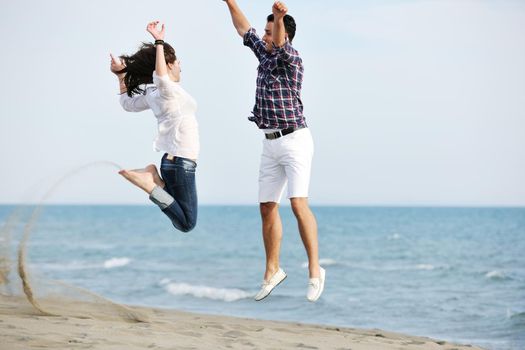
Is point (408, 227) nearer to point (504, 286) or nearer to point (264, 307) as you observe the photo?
point (504, 286)

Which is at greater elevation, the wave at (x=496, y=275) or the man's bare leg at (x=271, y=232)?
the man's bare leg at (x=271, y=232)

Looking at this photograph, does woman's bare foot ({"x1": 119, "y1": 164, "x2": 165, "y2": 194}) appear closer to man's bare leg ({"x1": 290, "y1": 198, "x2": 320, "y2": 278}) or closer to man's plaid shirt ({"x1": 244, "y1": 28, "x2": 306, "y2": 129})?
man's plaid shirt ({"x1": 244, "y1": 28, "x2": 306, "y2": 129})

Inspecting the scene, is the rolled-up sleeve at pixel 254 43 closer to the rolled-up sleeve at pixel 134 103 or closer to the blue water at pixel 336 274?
the rolled-up sleeve at pixel 134 103

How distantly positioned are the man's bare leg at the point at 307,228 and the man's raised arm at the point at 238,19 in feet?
4.49

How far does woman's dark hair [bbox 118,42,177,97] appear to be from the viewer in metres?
6.22

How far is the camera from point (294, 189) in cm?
621

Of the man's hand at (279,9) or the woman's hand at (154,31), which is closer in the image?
the man's hand at (279,9)

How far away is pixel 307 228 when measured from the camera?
20.6ft

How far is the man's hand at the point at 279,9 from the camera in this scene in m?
5.55

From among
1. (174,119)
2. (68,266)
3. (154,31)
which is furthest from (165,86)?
(68,266)

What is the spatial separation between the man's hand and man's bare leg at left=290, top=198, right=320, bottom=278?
141 cm

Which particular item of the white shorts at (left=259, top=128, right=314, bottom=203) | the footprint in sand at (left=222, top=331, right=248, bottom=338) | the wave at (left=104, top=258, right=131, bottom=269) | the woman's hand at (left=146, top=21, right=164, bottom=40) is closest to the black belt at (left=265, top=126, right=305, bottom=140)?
the white shorts at (left=259, top=128, right=314, bottom=203)

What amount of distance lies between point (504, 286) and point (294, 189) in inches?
769

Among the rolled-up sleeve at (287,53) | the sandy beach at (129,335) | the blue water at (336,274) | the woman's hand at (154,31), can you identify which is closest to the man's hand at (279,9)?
the rolled-up sleeve at (287,53)
